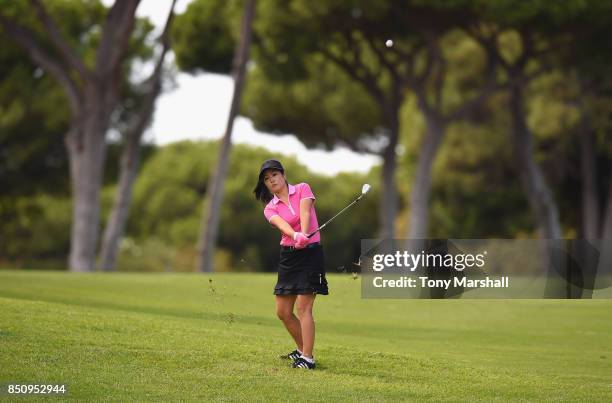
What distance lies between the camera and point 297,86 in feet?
125

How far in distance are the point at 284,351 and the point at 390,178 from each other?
83.0ft

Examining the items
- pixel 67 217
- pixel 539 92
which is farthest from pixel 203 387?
pixel 67 217

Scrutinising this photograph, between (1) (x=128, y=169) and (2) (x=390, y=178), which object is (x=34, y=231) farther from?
(1) (x=128, y=169)

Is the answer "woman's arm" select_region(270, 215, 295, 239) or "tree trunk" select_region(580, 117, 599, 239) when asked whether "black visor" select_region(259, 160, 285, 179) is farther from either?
"tree trunk" select_region(580, 117, 599, 239)

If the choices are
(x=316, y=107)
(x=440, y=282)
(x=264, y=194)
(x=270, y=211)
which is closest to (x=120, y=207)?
(x=316, y=107)

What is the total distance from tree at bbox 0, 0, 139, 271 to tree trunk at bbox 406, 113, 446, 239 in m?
9.32

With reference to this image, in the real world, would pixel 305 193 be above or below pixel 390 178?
below

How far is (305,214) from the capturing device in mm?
9180

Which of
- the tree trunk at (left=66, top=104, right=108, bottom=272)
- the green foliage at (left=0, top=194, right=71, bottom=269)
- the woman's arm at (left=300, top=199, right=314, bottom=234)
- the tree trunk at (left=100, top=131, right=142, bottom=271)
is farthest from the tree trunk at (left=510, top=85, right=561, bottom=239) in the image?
the woman's arm at (left=300, top=199, right=314, bottom=234)

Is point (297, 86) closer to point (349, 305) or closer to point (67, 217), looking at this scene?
point (349, 305)

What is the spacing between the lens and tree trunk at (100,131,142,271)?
30.8m

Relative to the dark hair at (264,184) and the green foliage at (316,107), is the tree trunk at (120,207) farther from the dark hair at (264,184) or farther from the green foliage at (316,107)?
the dark hair at (264,184)

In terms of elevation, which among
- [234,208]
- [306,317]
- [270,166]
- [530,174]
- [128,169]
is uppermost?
[234,208]

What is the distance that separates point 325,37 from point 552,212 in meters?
9.01
